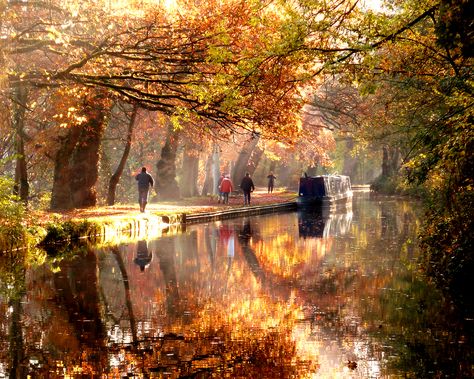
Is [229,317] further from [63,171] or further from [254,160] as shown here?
[254,160]

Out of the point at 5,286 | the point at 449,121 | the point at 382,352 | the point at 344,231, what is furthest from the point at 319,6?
the point at 344,231

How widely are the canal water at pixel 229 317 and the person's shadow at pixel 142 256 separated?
0.05 metres

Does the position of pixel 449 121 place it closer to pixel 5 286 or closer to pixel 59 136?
pixel 5 286

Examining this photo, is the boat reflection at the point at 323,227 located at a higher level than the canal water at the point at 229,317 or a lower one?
higher

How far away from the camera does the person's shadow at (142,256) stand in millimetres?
15750

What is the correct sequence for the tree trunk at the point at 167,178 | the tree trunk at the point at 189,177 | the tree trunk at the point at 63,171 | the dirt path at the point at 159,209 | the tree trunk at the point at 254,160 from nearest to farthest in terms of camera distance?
the dirt path at the point at 159,209, the tree trunk at the point at 63,171, the tree trunk at the point at 167,178, the tree trunk at the point at 189,177, the tree trunk at the point at 254,160

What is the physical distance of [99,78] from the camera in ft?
56.1

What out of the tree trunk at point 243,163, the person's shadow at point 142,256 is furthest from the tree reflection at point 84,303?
the tree trunk at point 243,163

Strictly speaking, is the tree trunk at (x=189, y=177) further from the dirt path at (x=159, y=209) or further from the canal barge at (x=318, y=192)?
the canal barge at (x=318, y=192)

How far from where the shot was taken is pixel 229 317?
9.71 meters

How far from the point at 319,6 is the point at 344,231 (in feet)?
46.3

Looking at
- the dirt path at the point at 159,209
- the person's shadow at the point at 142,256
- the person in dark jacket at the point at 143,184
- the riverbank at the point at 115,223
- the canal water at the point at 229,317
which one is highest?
the person in dark jacket at the point at 143,184

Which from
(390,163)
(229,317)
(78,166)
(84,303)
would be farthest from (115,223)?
(390,163)

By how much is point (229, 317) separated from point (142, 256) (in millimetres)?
7942
